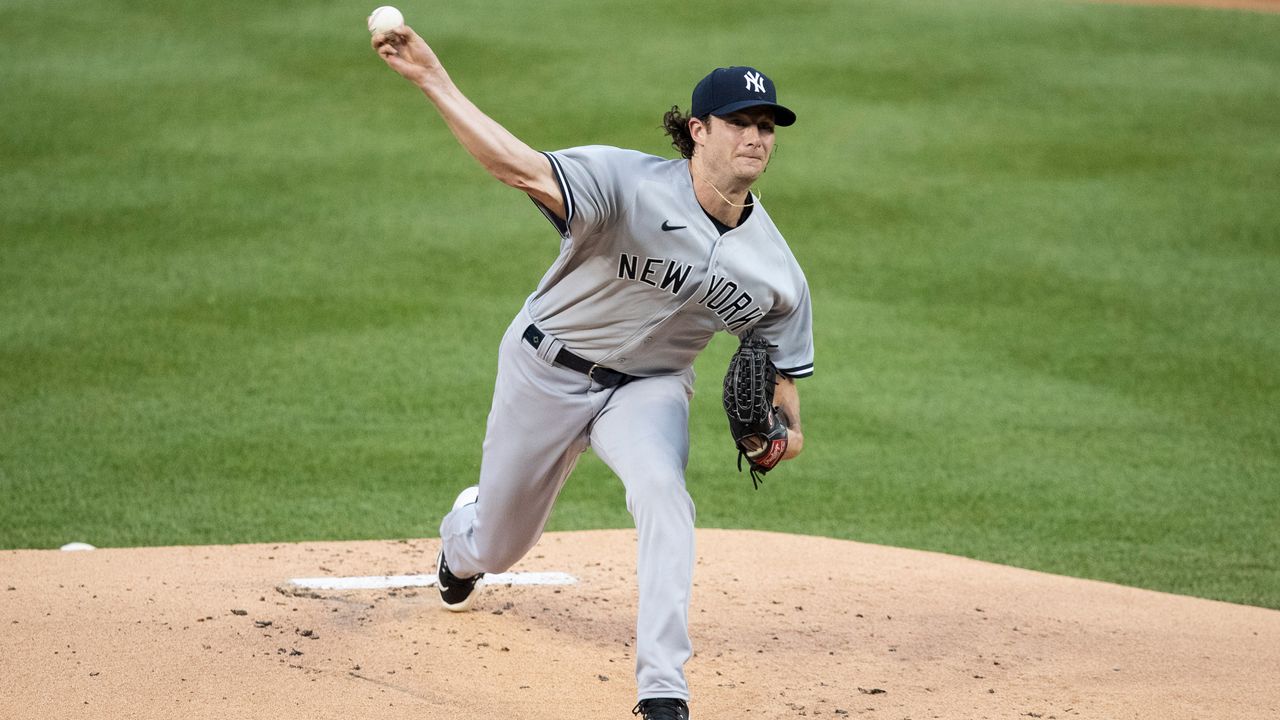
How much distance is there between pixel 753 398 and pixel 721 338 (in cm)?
580

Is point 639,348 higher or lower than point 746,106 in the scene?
lower

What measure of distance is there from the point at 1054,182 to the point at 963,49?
4396mm

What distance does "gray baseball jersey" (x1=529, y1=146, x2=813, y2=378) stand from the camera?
3.96 m

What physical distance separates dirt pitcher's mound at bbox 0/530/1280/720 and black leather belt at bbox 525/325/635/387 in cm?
95

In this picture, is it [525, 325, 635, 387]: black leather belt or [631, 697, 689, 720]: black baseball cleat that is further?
[525, 325, 635, 387]: black leather belt

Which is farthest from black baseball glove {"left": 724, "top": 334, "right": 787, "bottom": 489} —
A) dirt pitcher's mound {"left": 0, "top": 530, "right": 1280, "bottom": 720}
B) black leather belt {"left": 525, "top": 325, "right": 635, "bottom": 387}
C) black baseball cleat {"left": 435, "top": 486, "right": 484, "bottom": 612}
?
black baseball cleat {"left": 435, "top": 486, "right": 484, "bottom": 612}

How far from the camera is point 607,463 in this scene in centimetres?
411

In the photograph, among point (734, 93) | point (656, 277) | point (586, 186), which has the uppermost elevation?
point (734, 93)

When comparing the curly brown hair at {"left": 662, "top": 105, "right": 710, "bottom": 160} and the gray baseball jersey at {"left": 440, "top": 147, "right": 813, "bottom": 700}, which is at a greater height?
the curly brown hair at {"left": 662, "top": 105, "right": 710, "bottom": 160}

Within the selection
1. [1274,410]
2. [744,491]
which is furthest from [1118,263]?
[744,491]

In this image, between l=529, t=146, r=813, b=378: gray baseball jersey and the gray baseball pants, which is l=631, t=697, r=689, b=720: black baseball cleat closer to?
the gray baseball pants

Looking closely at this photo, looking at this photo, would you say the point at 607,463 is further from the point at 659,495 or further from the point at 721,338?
the point at 721,338

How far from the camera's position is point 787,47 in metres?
16.1

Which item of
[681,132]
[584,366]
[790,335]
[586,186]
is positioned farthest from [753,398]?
[681,132]
